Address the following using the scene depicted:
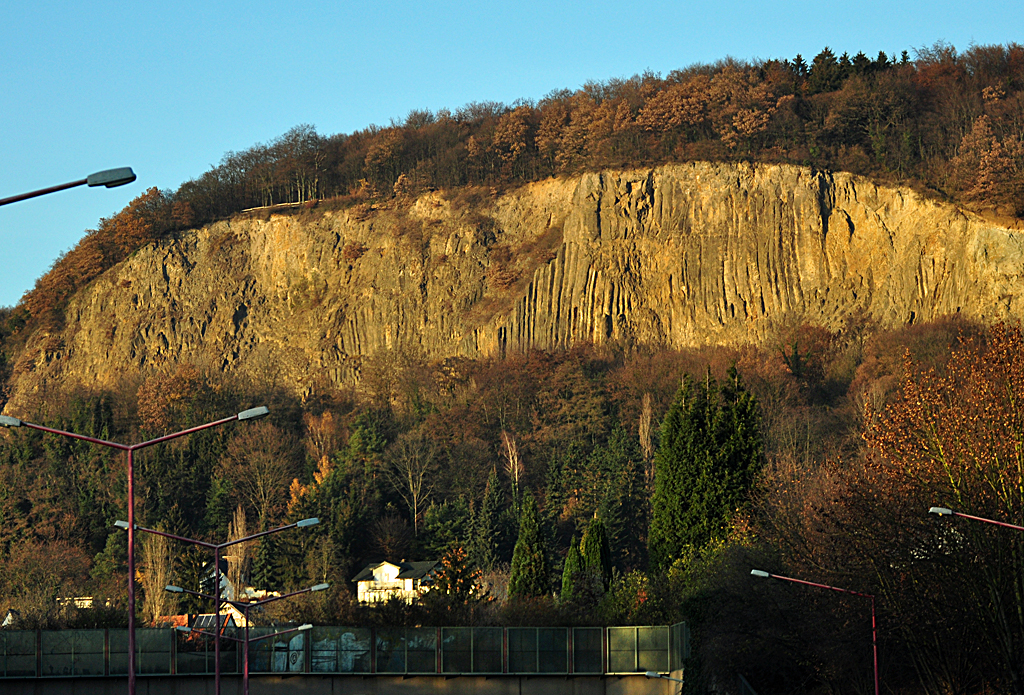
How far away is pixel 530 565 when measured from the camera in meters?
63.9

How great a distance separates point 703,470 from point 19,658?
27.8 m

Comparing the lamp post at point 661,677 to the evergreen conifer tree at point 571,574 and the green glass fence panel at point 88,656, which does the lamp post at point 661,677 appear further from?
the green glass fence panel at point 88,656

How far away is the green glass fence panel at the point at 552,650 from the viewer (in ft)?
147

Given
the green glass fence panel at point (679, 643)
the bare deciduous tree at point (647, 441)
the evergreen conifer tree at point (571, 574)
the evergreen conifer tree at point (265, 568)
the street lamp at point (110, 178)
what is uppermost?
the street lamp at point (110, 178)

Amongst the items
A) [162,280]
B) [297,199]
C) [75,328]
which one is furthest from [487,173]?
[75,328]

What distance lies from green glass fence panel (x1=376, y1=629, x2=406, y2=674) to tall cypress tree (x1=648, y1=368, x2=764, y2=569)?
1657 cm

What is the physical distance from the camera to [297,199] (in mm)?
132375

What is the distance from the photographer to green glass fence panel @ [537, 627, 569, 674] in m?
44.7

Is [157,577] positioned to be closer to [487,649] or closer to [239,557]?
[239,557]

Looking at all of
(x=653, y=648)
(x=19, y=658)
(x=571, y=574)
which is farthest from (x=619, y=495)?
(x=19, y=658)

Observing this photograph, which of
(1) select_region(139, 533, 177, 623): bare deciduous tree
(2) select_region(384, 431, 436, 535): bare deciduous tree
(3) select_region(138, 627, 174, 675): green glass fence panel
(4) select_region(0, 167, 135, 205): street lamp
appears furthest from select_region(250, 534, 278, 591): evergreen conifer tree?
(4) select_region(0, 167, 135, 205): street lamp

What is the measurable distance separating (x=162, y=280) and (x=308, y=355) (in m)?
17.8

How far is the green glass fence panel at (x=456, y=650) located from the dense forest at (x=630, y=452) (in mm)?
5319

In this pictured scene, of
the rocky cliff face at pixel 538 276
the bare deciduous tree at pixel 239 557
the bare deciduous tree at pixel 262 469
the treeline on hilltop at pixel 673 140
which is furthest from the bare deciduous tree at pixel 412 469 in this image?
the treeline on hilltop at pixel 673 140
